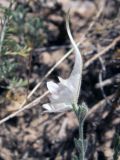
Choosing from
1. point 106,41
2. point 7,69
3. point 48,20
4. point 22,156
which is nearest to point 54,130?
point 22,156

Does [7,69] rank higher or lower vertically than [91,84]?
higher

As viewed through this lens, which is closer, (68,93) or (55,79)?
(68,93)

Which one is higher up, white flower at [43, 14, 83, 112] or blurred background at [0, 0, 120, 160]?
white flower at [43, 14, 83, 112]

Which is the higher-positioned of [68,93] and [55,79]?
[68,93]

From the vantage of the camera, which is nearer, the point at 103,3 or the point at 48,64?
the point at 48,64

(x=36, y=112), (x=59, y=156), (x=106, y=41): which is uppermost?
(x=106, y=41)

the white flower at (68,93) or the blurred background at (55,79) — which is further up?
the white flower at (68,93)

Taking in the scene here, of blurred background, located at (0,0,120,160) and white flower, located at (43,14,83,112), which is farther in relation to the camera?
blurred background, located at (0,0,120,160)

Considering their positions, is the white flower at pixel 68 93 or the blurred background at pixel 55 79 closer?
the white flower at pixel 68 93

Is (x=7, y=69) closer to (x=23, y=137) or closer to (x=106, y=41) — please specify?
(x=23, y=137)

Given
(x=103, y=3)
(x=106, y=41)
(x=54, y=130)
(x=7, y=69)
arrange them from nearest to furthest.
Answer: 1. (x=7, y=69)
2. (x=54, y=130)
3. (x=106, y=41)
4. (x=103, y=3)

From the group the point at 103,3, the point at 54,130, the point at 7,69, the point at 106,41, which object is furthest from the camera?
the point at 103,3
